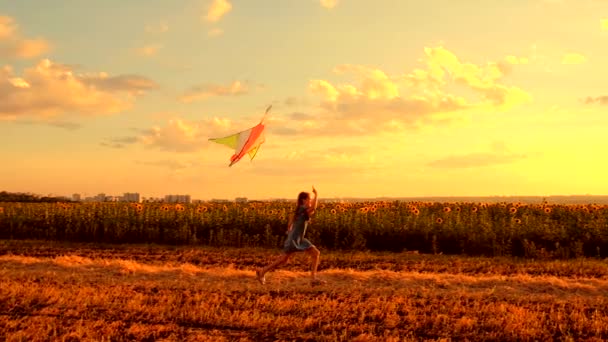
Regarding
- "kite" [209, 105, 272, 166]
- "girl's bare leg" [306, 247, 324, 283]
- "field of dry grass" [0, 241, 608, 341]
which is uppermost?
"kite" [209, 105, 272, 166]

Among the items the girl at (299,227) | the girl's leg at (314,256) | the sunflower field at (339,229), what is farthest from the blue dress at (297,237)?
the sunflower field at (339,229)

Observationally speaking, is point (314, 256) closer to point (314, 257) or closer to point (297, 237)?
point (314, 257)

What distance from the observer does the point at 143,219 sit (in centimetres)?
2370

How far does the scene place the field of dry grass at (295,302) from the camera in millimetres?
9148

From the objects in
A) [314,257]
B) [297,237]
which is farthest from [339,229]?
[297,237]

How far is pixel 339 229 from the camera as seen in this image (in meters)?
21.7

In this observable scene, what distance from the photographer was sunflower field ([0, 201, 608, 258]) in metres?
20.6

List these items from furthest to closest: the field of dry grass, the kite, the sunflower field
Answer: the sunflower field < the kite < the field of dry grass

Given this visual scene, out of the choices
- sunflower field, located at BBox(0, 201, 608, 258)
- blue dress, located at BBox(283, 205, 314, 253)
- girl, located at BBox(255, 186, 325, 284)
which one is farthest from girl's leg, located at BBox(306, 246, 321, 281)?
sunflower field, located at BBox(0, 201, 608, 258)

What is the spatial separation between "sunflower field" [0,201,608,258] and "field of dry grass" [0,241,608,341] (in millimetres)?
3681

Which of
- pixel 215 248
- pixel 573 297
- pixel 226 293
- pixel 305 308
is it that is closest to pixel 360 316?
pixel 305 308

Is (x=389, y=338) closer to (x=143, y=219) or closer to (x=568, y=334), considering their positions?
(x=568, y=334)

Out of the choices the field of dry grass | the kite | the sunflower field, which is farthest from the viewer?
the sunflower field

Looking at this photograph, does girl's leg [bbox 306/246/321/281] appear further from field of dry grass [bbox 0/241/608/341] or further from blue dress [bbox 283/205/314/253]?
field of dry grass [bbox 0/241/608/341]
